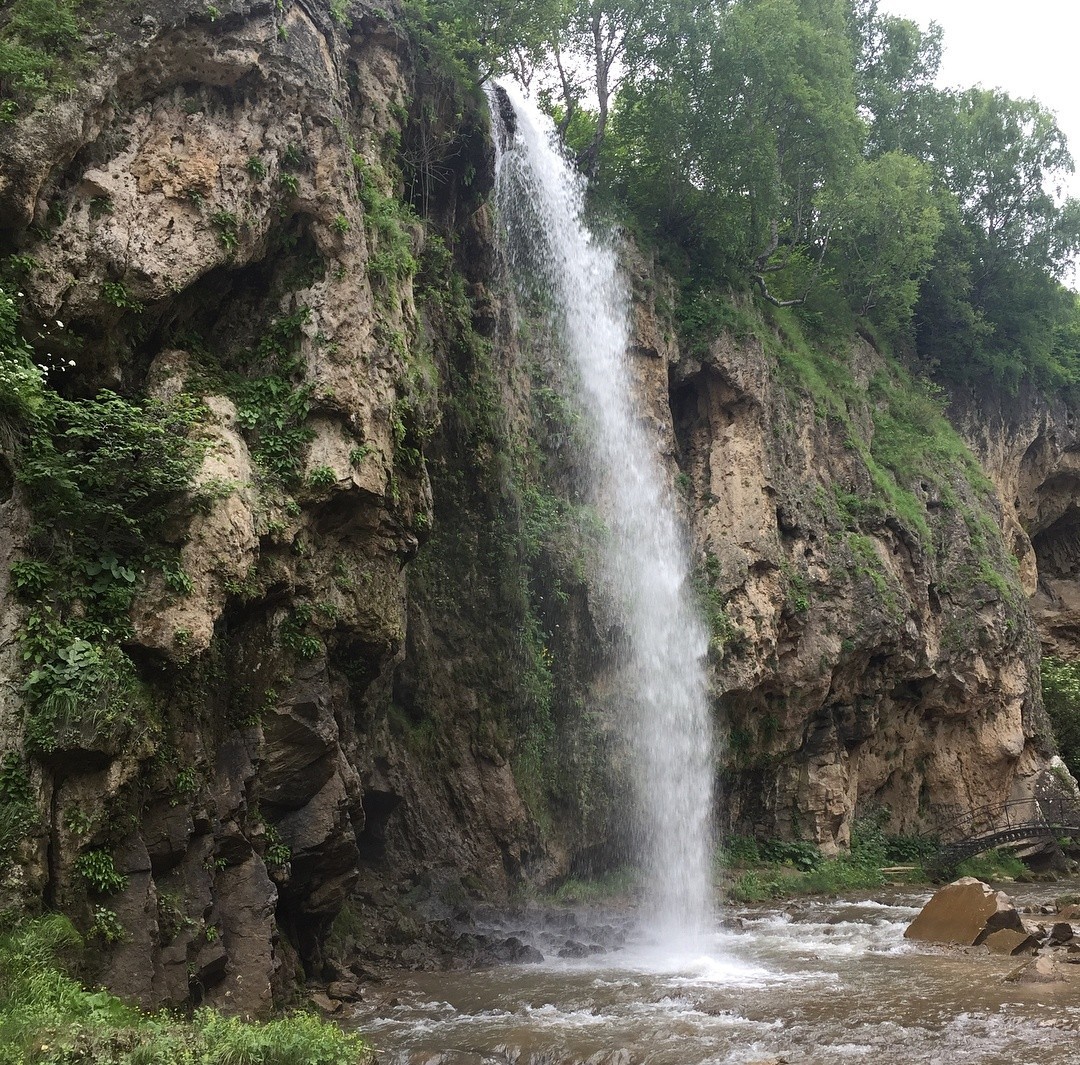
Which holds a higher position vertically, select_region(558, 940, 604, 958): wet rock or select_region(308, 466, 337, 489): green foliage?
select_region(308, 466, 337, 489): green foliage

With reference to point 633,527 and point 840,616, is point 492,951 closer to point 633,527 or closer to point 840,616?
point 633,527

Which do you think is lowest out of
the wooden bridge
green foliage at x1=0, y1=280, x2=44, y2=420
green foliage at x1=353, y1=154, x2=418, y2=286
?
the wooden bridge

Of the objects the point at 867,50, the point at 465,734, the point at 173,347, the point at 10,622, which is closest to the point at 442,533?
the point at 465,734

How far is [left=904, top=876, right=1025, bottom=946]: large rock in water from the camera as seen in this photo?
13406mm

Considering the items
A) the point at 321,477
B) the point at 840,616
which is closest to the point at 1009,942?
the point at 840,616

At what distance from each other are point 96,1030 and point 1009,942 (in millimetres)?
11534

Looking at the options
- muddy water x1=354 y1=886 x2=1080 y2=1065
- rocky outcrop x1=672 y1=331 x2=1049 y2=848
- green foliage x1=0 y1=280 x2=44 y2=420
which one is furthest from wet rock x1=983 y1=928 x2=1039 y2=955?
green foliage x1=0 y1=280 x2=44 y2=420

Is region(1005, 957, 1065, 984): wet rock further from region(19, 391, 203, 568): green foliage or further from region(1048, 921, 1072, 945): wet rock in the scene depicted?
region(19, 391, 203, 568): green foliage

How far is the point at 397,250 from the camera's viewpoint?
1396 cm

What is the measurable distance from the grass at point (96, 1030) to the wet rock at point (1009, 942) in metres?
9.23

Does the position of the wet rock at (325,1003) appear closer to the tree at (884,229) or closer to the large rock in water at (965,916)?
the large rock in water at (965,916)

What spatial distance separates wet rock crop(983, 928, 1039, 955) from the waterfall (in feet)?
15.6

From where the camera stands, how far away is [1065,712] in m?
28.9

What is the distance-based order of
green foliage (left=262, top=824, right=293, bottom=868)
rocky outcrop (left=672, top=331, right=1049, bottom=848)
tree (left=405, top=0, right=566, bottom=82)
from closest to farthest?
green foliage (left=262, top=824, right=293, bottom=868) < tree (left=405, top=0, right=566, bottom=82) < rocky outcrop (left=672, top=331, right=1049, bottom=848)
